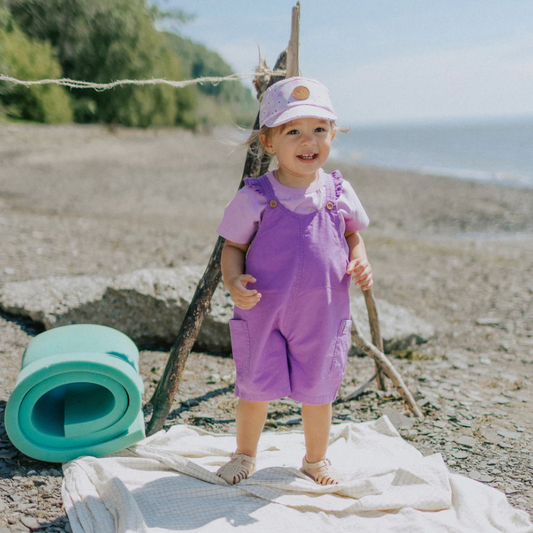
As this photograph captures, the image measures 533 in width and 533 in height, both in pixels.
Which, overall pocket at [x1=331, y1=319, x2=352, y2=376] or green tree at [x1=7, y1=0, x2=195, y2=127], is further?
green tree at [x1=7, y1=0, x2=195, y2=127]

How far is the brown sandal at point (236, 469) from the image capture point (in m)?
2.62

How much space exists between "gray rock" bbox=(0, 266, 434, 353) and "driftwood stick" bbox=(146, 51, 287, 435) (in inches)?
39.8

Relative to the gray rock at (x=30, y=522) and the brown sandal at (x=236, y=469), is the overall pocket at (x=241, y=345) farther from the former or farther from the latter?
the gray rock at (x=30, y=522)

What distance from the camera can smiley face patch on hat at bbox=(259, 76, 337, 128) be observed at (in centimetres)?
241

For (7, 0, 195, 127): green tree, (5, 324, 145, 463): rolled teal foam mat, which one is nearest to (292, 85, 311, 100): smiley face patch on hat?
(5, 324, 145, 463): rolled teal foam mat

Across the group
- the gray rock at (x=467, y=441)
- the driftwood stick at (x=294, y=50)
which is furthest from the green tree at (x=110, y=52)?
the gray rock at (x=467, y=441)

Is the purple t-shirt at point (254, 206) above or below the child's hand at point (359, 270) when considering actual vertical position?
above

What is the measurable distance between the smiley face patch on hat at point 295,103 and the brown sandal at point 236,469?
1.58 m

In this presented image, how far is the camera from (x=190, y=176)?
57.1 feet

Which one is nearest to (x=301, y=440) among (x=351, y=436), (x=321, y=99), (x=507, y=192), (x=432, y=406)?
(x=351, y=436)

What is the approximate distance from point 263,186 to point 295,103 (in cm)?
39

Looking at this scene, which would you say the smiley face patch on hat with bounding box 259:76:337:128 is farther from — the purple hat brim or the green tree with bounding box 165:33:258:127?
the green tree with bounding box 165:33:258:127

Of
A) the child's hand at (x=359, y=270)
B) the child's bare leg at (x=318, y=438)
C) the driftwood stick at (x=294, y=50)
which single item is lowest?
the child's bare leg at (x=318, y=438)

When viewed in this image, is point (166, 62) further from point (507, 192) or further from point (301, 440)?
point (301, 440)
